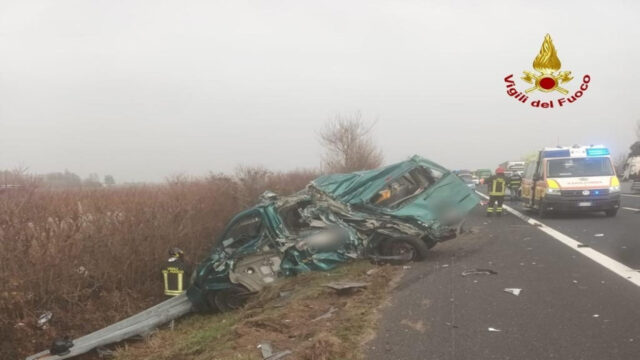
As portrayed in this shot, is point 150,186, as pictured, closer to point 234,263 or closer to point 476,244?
point 234,263

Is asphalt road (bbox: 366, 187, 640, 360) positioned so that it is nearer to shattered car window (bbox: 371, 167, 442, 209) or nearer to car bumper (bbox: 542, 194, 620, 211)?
shattered car window (bbox: 371, 167, 442, 209)

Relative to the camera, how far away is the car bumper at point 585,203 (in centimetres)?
1523

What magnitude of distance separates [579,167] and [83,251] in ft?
46.2

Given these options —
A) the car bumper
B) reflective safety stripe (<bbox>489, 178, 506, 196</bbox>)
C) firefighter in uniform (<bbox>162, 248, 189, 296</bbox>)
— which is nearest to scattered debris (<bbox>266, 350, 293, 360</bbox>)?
firefighter in uniform (<bbox>162, 248, 189, 296</bbox>)

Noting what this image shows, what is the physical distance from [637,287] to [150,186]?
34.1ft

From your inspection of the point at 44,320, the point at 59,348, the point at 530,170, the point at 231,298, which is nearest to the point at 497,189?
the point at 530,170

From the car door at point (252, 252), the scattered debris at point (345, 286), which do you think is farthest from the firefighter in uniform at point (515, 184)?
the scattered debris at point (345, 286)

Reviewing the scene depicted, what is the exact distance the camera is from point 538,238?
1173cm

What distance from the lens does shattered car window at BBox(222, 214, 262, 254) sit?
8773mm

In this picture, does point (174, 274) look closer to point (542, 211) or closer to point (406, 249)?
point (406, 249)

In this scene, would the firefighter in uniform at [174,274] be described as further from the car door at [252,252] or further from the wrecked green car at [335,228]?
the car door at [252,252]

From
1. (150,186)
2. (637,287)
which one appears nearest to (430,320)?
(637,287)

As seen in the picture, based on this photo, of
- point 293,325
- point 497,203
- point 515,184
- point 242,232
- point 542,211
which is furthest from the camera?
point 515,184

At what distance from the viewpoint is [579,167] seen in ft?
52.5
